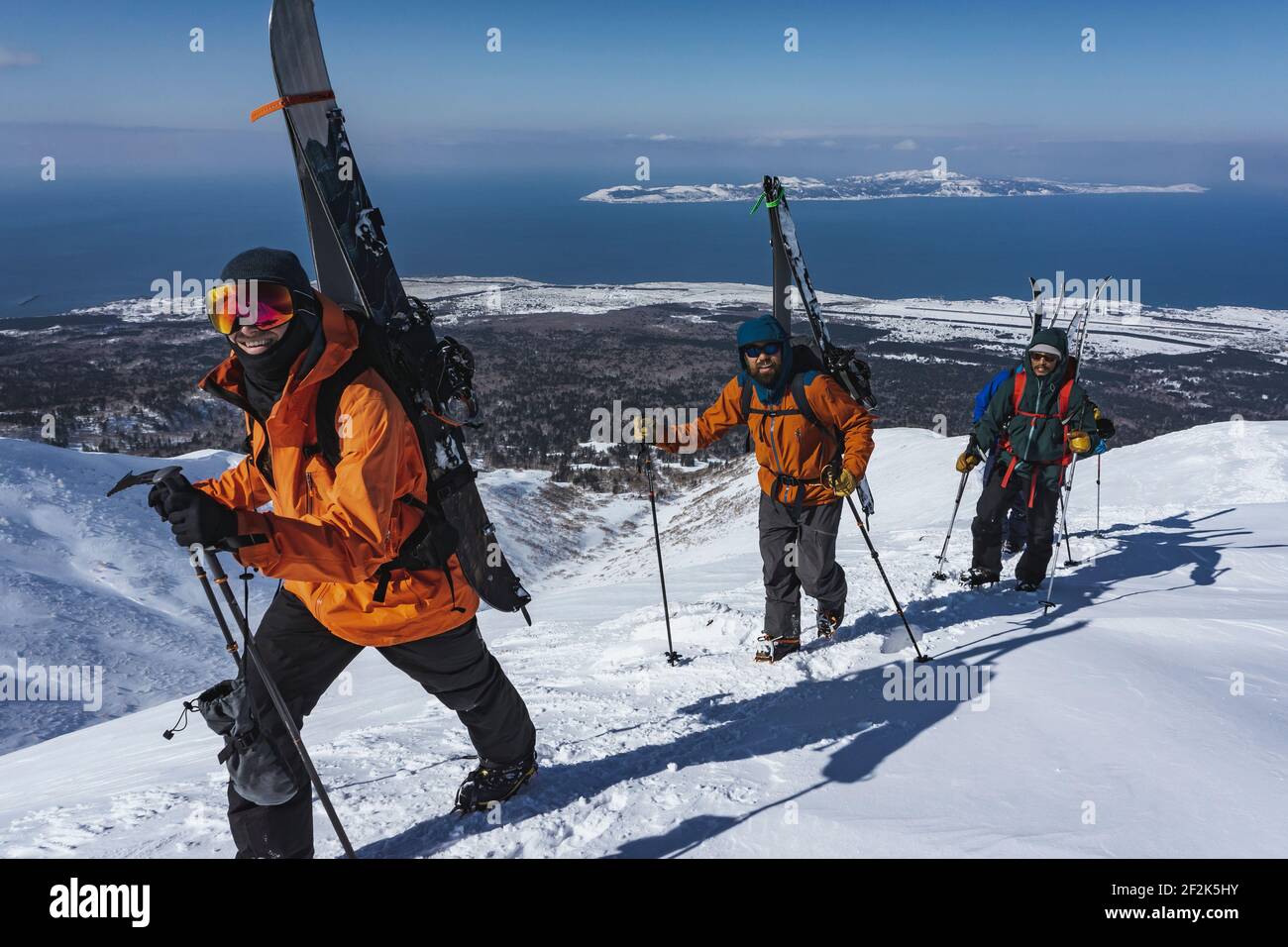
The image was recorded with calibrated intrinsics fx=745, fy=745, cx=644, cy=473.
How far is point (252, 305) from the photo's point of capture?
2.87 metres

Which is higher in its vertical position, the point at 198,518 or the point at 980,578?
the point at 198,518

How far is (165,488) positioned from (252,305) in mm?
767

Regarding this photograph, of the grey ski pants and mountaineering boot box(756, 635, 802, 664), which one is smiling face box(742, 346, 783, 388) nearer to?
the grey ski pants

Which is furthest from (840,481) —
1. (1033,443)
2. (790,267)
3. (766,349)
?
(790,267)

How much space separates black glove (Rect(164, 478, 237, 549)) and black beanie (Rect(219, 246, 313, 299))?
0.91m

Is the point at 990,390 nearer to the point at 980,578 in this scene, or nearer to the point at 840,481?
the point at 980,578

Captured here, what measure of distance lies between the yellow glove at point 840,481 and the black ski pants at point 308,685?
2.89m

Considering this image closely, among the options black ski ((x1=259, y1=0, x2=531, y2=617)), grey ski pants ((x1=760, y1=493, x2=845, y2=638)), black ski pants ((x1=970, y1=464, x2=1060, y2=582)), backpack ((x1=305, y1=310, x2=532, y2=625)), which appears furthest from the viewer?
black ski pants ((x1=970, y1=464, x2=1060, y2=582))

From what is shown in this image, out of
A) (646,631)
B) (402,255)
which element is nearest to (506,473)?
(646,631)

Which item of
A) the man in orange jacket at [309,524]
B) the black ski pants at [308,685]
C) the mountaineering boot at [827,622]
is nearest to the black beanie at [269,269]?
the man in orange jacket at [309,524]

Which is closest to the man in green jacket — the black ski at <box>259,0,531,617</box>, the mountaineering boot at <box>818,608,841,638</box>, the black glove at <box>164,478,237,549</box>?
the mountaineering boot at <box>818,608,841,638</box>

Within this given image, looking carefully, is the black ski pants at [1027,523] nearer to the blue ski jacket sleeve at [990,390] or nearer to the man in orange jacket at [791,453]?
the blue ski jacket sleeve at [990,390]

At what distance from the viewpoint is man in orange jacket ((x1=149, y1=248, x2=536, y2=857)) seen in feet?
8.84

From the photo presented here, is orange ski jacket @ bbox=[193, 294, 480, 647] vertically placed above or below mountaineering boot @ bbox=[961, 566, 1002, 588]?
above
